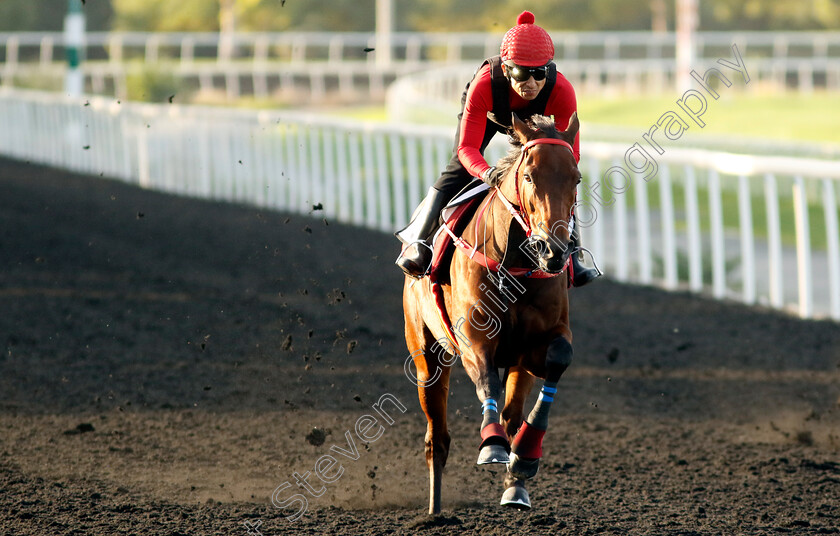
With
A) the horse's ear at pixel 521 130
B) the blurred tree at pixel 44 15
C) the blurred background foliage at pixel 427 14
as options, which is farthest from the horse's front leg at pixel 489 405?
the blurred background foliage at pixel 427 14

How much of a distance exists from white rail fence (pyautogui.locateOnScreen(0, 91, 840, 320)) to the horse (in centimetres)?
218

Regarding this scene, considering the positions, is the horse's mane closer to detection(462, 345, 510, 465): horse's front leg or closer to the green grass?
detection(462, 345, 510, 465): horse's front leg

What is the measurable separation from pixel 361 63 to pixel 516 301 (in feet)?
106

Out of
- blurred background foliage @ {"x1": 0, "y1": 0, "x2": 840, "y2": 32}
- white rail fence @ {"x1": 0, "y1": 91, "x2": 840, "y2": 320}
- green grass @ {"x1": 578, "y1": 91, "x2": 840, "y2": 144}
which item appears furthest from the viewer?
blurred background foliage @ {"x1": 0, "y1": 0, "x2": 840, "y2": 32}

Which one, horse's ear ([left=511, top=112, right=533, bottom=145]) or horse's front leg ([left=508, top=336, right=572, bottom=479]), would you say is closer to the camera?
horse's ear ([left=511, top=112, right=533, bottom=145])

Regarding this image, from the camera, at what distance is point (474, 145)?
14.9 ft

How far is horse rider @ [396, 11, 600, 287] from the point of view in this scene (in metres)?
4.24

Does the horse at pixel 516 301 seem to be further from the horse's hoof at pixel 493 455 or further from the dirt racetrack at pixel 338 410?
the dirt racetrack at pixel 338 410

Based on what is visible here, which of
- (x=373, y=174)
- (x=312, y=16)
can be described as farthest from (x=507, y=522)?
(x=312, y=16)

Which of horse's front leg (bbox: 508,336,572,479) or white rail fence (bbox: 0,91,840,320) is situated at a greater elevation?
white rail fence (bbox: 0,91,840,320)

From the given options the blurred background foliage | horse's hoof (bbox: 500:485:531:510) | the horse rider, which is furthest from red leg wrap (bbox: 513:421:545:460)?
the blurred background foliage

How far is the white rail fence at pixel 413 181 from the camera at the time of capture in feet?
30.8

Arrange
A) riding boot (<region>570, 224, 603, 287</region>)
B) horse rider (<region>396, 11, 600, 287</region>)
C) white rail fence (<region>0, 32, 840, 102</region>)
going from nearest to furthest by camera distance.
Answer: horse rider (<region>396, 11, 600, 287</region>), riding boot (<region>570, 224, 603, 287</region>), white rail fence (<region>0, 32, 840, 102</region>)

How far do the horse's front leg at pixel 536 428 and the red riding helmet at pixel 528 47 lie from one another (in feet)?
3.49
